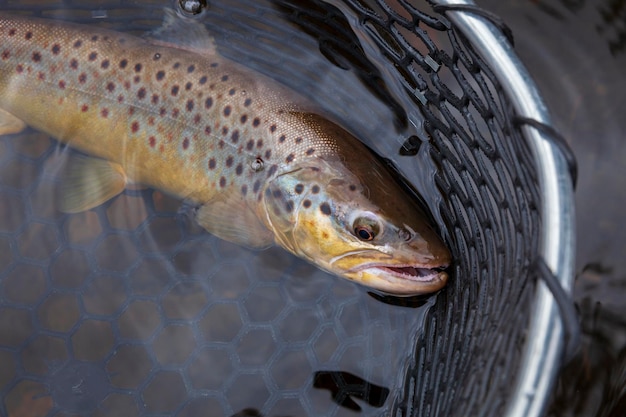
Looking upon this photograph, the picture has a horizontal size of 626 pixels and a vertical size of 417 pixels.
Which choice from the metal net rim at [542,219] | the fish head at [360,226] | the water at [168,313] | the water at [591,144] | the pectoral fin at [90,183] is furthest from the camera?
the pectoral fin at [90,183]

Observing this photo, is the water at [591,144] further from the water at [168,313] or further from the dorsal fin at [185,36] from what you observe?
the dorsal fin at [185,36]

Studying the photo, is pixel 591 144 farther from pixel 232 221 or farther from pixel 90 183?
pixel 90 183

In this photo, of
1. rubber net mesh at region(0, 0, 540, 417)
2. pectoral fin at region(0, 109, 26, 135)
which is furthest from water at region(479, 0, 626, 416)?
pectoral fin at region(0, 109, 26, 135)

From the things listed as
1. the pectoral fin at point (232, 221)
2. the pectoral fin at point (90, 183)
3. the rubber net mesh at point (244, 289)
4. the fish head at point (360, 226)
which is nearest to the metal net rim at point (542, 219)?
the rubber net mesh at point (244, 289)

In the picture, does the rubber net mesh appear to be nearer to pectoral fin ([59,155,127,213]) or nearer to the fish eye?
pectoral fin ([59,155,127,213])

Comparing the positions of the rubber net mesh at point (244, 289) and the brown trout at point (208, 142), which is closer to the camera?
the brown trout at point (208, 142)

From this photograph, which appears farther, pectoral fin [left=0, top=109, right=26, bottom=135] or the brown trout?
pectoral fin [left=0, top=109, right=26, bottom=135]
